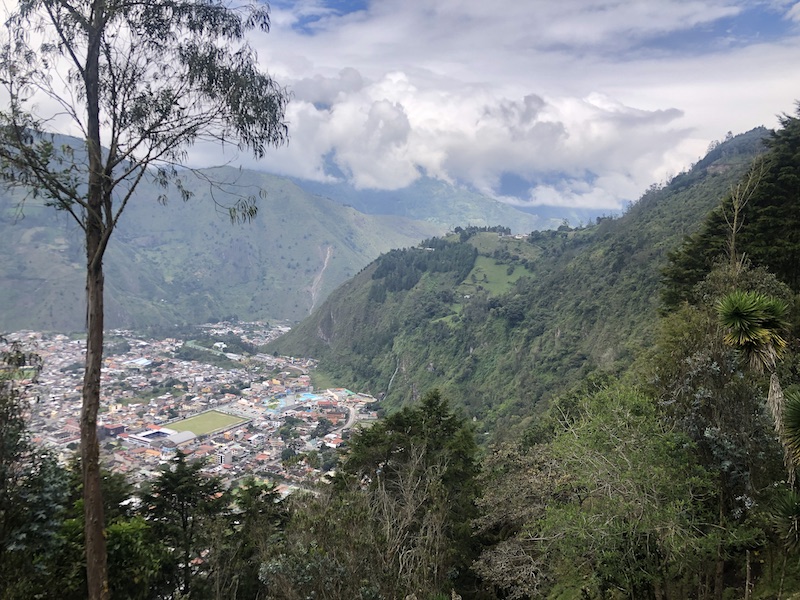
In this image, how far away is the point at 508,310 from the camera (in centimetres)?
8431

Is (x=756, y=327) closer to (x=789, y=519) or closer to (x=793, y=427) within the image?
(x=793, y=427)

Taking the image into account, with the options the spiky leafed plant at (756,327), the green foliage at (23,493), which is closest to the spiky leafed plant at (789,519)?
the spiky leafed plant at (756,327)

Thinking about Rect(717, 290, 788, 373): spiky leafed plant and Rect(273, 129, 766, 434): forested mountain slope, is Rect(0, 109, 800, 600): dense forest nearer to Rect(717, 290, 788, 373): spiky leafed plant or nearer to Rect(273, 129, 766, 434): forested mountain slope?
Rect(717, 290, 788, 373): spiky leafed plant

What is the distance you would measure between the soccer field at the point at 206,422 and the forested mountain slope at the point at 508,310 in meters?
28.6

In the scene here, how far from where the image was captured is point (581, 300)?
70000mm

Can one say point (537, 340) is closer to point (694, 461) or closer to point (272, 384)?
point (272, 384)

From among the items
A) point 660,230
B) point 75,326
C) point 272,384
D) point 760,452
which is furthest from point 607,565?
point 75,326

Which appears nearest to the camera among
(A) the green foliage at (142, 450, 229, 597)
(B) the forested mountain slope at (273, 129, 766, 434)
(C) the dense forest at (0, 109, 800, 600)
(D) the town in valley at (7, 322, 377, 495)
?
(C) the dense forest at (0, 109, 800, 600)

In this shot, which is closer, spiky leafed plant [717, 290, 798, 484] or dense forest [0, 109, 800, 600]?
spiky leafed plant [717, 290, 798, 484]

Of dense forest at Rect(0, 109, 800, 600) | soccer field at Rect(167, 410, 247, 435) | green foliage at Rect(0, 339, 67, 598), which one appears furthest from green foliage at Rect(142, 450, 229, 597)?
soccer field at Rect(167, 410, 247, 435)

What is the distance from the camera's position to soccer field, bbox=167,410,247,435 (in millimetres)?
64562

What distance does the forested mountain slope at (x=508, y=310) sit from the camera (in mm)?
59281

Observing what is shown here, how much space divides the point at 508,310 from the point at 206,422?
171 feet

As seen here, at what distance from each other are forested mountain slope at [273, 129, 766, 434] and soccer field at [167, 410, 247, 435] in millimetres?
28606
